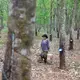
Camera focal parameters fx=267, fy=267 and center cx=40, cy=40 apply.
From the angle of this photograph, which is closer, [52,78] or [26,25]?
[26,25]

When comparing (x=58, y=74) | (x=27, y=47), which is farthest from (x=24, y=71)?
Answer: (x=58, y=74)

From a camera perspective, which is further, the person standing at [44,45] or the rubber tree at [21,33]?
the person standing at [44,45]

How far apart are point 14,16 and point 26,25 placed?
0.31 meters

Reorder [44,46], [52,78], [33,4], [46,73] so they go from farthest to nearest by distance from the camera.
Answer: [44,46], [46,73], [52,78], [33,4]

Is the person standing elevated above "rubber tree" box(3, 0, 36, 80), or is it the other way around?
"rubber tree" box(3, 0, 36, 80)

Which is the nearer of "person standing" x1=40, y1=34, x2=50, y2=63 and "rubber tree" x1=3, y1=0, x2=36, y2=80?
"rubber tree" x1=3, y1=0, x2=36, y2=80

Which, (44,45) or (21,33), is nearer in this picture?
(21,33)

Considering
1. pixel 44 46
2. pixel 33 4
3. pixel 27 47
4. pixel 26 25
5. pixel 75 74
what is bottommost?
pixel 75 74

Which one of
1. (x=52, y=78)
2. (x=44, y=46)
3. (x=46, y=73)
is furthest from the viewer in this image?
(x=44, y=46)

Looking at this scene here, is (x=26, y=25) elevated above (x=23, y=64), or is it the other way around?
(x=26, y=25)

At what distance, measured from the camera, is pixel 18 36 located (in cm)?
529

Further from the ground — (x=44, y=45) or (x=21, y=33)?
(x=21, y=33)

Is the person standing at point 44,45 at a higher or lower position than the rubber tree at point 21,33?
lower

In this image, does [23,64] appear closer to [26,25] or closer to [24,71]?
[24,71]
